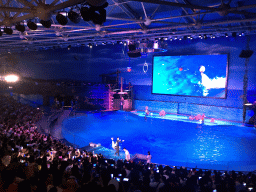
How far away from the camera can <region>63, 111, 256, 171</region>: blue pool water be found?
10570 millimetres

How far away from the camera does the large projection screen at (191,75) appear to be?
17.0 m

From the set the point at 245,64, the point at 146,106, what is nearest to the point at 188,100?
the point at 146,106

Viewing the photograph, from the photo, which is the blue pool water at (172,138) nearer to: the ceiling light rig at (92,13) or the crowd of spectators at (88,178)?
the crowd of spectators at (88,178)

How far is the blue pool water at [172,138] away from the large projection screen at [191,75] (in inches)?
134

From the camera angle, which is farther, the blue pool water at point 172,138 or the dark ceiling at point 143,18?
the blue pool water at point 172,138

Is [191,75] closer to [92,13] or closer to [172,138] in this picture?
[172,138]

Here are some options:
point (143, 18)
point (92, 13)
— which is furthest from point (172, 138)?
point (92, 13)

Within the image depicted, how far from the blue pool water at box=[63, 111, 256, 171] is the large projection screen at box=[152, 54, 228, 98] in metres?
3.41

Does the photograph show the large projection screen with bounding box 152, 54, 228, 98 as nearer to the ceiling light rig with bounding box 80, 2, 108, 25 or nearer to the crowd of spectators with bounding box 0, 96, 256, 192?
the crowd of spectators with bounding box 0, 96, 256, 192

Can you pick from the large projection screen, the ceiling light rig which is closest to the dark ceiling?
the ceiling light rig

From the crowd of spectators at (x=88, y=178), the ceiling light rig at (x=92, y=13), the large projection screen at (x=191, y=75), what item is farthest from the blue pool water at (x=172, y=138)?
the ceiling light rig at (x=92, y=13)

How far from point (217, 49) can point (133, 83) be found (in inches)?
330

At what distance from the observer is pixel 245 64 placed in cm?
1612

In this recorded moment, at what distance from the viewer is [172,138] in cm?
1483
